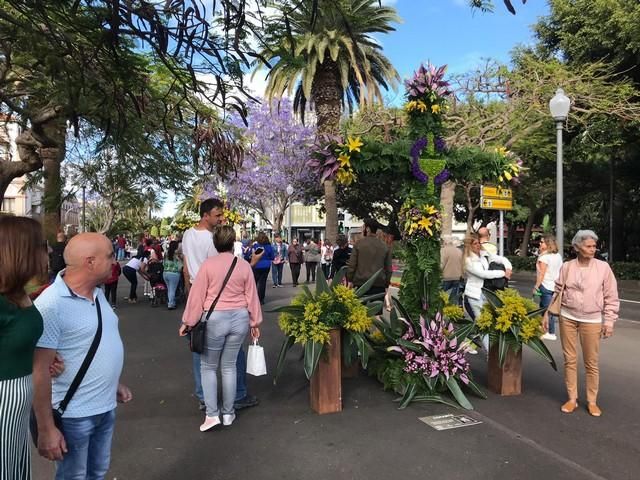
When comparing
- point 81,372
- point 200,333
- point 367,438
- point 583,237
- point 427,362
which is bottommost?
point 367,438

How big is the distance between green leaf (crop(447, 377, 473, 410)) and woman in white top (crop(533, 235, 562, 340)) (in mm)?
3881

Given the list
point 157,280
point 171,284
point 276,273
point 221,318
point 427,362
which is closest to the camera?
point 221,318

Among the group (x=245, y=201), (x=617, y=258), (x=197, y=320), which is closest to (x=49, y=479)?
(x=197, y=320)

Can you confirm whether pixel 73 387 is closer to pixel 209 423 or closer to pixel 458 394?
pixel 209 423

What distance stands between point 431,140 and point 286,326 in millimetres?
2321

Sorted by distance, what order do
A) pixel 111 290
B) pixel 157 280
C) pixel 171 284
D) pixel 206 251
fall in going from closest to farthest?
pixel 206 251, pixel 171 284, pixel 111 290, pixel 157 280

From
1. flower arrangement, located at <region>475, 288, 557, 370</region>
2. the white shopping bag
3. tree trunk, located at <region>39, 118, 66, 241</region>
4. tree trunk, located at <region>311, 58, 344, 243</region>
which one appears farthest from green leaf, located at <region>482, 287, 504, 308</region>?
tree trunk, located at <region>311, 58, 344, 243</region>

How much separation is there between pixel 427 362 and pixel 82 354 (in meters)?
3.42

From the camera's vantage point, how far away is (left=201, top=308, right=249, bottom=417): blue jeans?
4266mm

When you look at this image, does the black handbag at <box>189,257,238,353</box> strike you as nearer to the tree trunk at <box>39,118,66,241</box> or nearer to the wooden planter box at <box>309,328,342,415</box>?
the wooden planter box at <box>309,328,342,415</box>

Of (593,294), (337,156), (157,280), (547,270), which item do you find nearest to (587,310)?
(593,294)

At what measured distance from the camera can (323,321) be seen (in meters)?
4.68

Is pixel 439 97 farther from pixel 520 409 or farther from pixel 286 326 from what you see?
pixel 520 409

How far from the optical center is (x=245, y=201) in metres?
39.2
